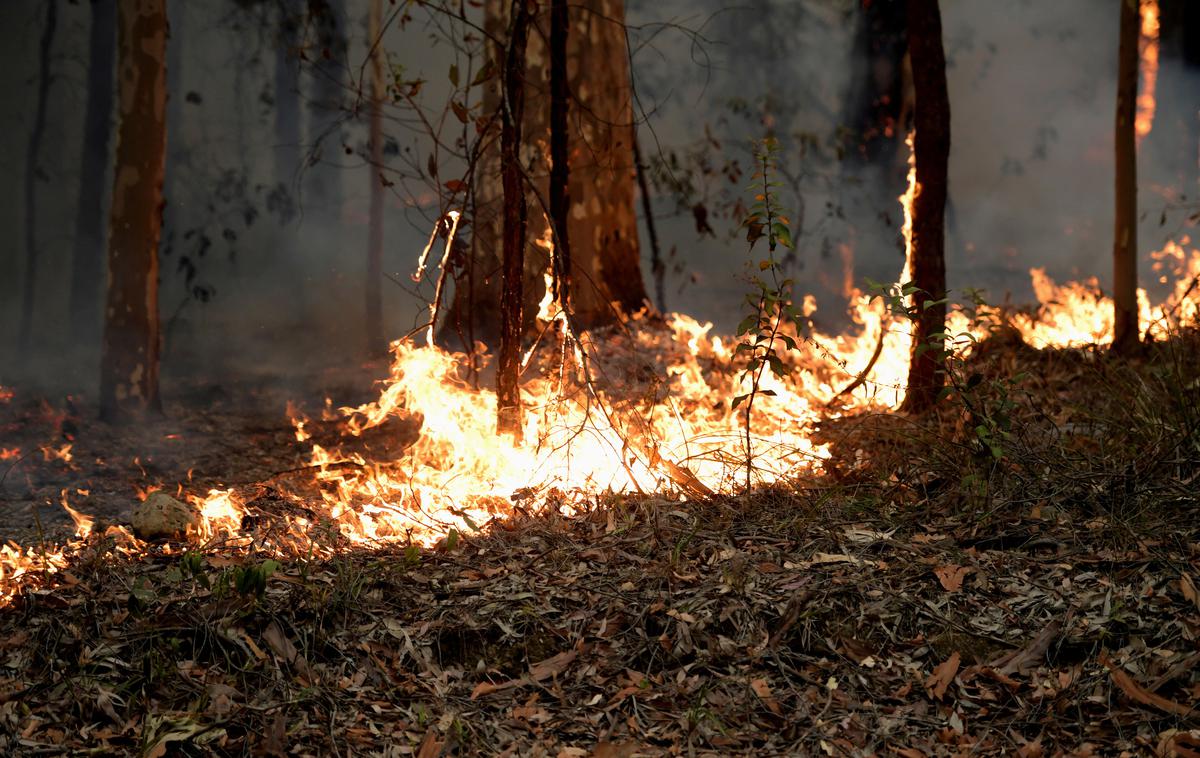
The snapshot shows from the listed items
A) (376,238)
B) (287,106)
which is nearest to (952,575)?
(376,238)

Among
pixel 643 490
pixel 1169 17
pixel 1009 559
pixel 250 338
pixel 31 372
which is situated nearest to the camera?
pixel 1009 559

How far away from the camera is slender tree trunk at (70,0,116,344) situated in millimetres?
11953

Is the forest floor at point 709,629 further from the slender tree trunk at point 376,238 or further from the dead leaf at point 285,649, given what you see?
the slender tree trunk at point 376,238

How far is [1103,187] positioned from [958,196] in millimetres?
2163

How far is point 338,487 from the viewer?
16.3 feet

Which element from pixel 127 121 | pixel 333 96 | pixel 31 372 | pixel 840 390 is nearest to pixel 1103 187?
pixel 840 390

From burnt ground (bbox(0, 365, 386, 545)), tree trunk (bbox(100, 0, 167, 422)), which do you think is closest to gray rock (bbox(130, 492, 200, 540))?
burnt ground (bbox(0, 365, 386, 545))

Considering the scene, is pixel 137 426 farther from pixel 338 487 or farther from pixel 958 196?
pixel 958 196

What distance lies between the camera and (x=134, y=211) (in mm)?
7367

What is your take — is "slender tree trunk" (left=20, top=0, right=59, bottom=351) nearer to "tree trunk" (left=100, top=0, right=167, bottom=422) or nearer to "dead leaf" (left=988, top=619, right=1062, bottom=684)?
"tree trunk" (left=100, top=0, right=167, bottom=422)

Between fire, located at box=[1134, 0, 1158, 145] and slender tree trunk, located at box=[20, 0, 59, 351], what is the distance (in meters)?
13.7

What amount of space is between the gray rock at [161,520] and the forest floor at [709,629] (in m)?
0.20

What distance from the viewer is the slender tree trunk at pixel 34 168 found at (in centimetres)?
1198

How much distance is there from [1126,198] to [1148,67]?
24.8 feet
